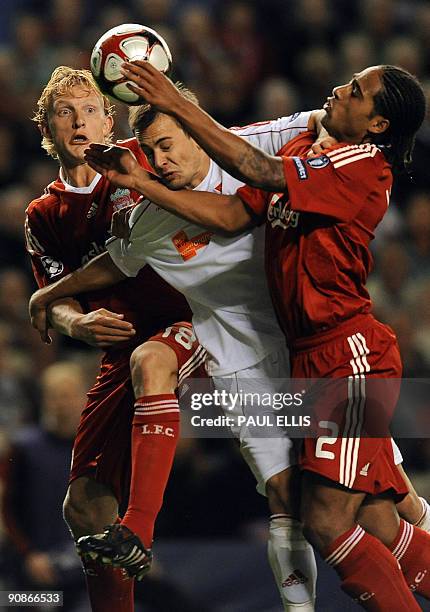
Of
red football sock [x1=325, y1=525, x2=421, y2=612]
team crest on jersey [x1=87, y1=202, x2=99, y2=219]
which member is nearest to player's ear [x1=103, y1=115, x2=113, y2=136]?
team crest on jersey [x1=87, y1=202, x2=99, y2=219]

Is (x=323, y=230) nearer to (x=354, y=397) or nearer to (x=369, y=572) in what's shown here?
(x=354, y=397)

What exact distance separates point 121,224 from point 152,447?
25.8 inches

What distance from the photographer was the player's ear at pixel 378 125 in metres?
2.99

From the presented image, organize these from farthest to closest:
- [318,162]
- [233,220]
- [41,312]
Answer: [41,312]
[233,220]
[318,162]

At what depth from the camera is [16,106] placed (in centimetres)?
623

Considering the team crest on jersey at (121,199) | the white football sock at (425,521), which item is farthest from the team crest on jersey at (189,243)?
the white football sock at (425,521)

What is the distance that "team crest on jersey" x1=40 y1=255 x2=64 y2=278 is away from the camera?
143 inches

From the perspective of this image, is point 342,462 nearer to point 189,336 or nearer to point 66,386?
point 189,336

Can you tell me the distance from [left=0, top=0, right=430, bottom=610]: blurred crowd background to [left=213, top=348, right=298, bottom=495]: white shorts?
3.82 ft

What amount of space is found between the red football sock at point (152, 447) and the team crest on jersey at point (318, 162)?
0.77 meters

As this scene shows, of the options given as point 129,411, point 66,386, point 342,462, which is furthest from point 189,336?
point 66,386

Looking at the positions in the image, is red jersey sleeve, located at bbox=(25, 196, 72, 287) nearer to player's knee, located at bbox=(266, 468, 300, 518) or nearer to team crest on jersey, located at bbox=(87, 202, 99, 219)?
team crest on jersey, located at bbox=(87, 202, 99, 219)

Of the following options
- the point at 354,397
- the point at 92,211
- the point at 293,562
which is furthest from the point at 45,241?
the point at 293,562

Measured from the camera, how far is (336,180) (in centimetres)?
289
